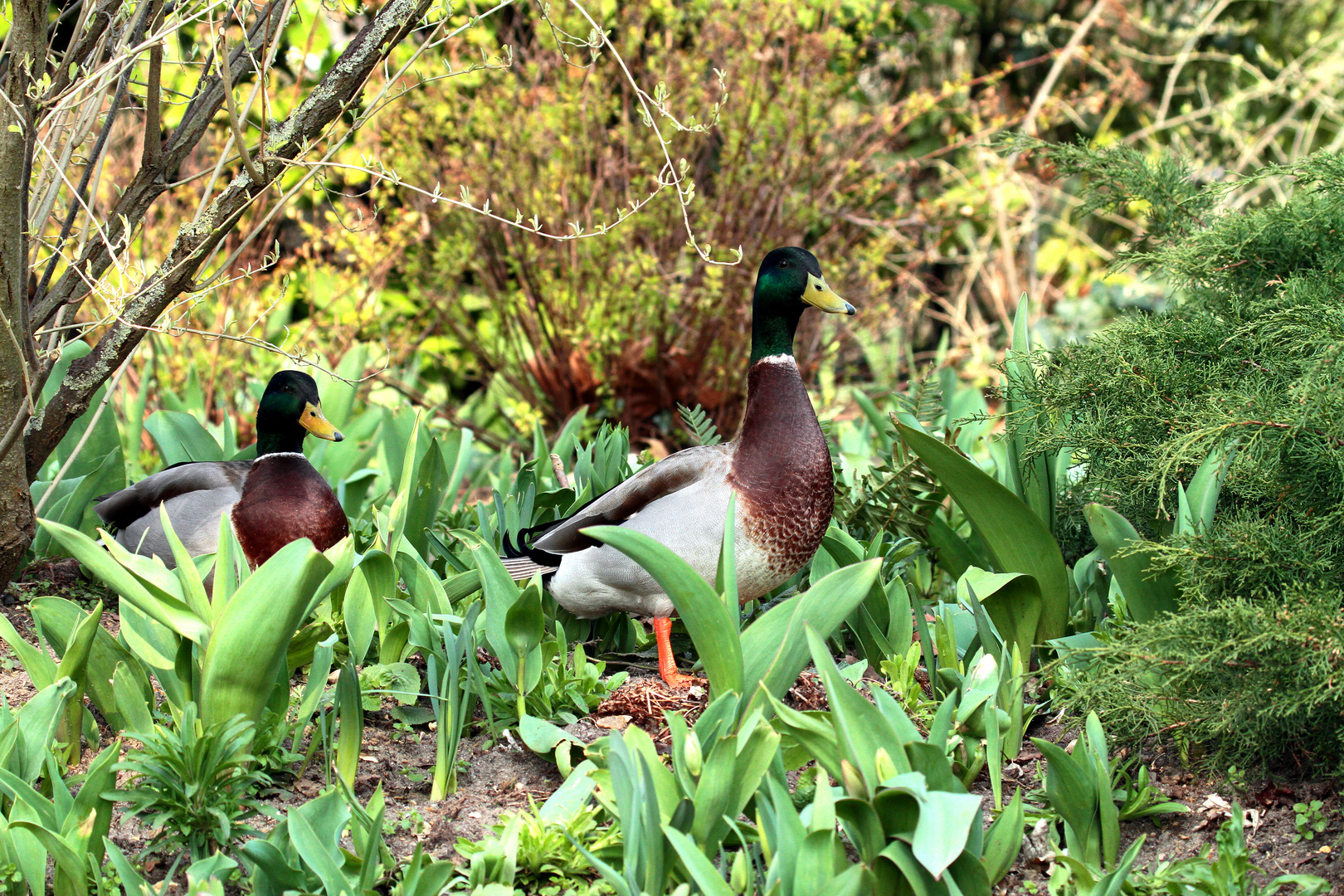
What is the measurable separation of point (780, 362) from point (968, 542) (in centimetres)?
70

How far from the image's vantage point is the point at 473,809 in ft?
6.95

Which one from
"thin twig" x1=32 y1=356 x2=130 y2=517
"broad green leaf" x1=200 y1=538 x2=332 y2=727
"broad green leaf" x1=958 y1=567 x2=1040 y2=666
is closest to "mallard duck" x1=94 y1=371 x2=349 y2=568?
"thin twig" x1=32 y1=356 x2=130 y2=517

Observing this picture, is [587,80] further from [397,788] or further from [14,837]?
[14,837]

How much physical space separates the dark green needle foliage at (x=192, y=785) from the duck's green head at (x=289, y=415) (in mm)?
1235

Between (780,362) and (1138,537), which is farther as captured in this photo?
(780,362)

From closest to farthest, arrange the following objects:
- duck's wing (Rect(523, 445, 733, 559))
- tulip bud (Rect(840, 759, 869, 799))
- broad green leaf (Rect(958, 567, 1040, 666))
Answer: tulip bud (Rect(840, 759, 869, 799))
broad green leaf (Rect(958, 567, 1040, 666))
duck's wing (Rect(523, 445, 733, 559))

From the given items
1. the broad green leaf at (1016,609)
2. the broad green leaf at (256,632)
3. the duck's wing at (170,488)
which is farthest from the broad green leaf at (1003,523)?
the duck's wing at (170,488)

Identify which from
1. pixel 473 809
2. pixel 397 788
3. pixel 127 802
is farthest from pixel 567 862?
pixel 127 802

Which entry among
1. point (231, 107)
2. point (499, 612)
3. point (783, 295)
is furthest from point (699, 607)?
point (231, 107)

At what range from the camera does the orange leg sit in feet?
8.47

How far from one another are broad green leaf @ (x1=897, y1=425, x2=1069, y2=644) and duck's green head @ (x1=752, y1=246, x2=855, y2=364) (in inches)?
18.4

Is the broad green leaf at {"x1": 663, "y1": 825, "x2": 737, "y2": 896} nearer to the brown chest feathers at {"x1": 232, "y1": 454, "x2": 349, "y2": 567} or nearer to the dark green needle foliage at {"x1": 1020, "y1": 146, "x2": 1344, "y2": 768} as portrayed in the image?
the dark green needle foliage at {"x1": 1020, "y1": 146, "x2": 1344, "y2": 768}

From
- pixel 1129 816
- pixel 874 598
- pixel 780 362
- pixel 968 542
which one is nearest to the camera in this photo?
pixel 1129 816

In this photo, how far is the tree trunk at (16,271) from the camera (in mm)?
2330
